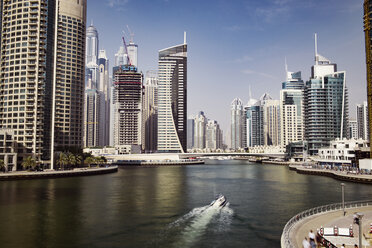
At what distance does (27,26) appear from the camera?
157 m

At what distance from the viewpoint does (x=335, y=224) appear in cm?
4131

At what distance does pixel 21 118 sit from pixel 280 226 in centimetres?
13944

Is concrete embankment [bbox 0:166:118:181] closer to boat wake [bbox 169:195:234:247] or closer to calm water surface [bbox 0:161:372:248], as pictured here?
calm water surface [bbox 0:161:372:248]

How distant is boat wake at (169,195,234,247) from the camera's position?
47.1 metres

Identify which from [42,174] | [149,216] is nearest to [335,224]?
[149,216]

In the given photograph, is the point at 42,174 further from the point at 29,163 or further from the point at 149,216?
the point at 149,216

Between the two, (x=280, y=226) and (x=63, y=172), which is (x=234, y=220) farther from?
(x=63, y=172)

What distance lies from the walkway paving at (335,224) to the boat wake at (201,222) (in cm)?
1415

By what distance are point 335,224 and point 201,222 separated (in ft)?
75.2

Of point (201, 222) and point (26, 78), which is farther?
point (26, 78)

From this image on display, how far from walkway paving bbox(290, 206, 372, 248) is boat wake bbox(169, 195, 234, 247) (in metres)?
14.1

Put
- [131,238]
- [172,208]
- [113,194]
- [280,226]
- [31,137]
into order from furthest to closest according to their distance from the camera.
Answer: [31,137] → [113,194] → [172,208] → [280,226] → [131,238]

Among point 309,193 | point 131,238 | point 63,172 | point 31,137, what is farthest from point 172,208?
point 31,137

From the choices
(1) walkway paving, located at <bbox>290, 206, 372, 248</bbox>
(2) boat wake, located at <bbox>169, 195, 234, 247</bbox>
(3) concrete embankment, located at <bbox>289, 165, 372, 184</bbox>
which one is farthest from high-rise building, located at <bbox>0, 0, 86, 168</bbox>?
(1) walkway paving, located at <bbox>290, 206, 372, 248</bbox>
